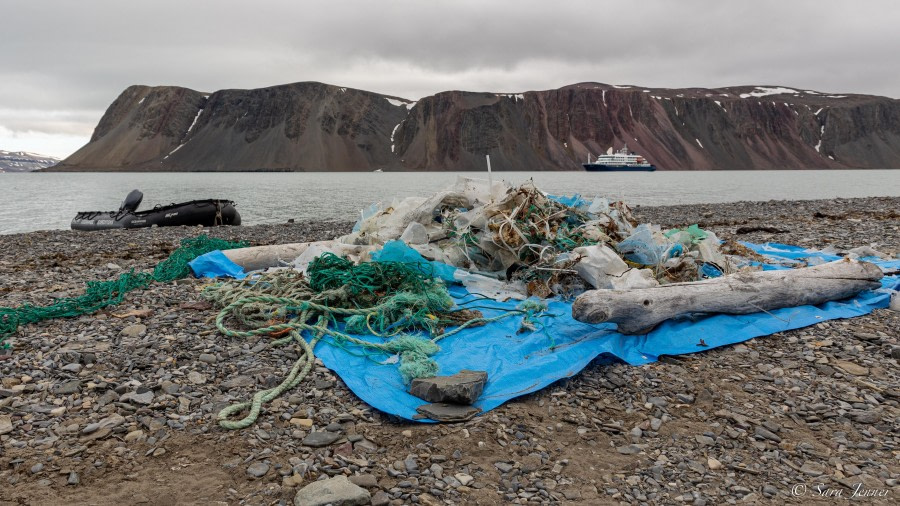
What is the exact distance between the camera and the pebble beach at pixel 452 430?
9.30 ft

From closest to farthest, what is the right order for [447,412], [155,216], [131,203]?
[447,412] → [155,216] → [131,203]

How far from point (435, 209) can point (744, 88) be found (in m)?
204

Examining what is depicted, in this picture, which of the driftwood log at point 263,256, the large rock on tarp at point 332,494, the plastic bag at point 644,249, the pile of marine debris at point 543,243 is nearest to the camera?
the large rock on tarp at point 332,494

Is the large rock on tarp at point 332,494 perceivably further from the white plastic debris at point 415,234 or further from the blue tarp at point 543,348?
the white plastic debris at point 415,234

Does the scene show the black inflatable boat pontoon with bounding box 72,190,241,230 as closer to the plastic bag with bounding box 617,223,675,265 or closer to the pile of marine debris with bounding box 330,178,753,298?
the pile of marine debris with bounding box 330,178,753,298

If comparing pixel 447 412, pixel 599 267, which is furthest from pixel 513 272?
pixel 447 412

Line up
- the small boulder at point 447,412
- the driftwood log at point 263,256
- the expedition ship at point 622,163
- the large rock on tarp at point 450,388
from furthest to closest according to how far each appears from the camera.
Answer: the expedition ship at point 622,163 < the driftwood log at point 263,256 < the large rock on tarp at point 450,388 < the small boulder at point 447,412

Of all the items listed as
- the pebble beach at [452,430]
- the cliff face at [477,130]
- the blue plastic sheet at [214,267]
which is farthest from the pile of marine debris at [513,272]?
the cliff face at [477,130]

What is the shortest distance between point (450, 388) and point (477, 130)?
140 m

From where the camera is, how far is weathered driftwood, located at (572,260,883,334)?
4.45m

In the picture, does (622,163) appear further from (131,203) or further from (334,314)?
(334,314)

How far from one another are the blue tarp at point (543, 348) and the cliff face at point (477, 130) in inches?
5167

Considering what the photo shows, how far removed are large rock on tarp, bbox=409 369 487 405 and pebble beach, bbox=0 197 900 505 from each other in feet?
0.65

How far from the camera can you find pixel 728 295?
493cm
